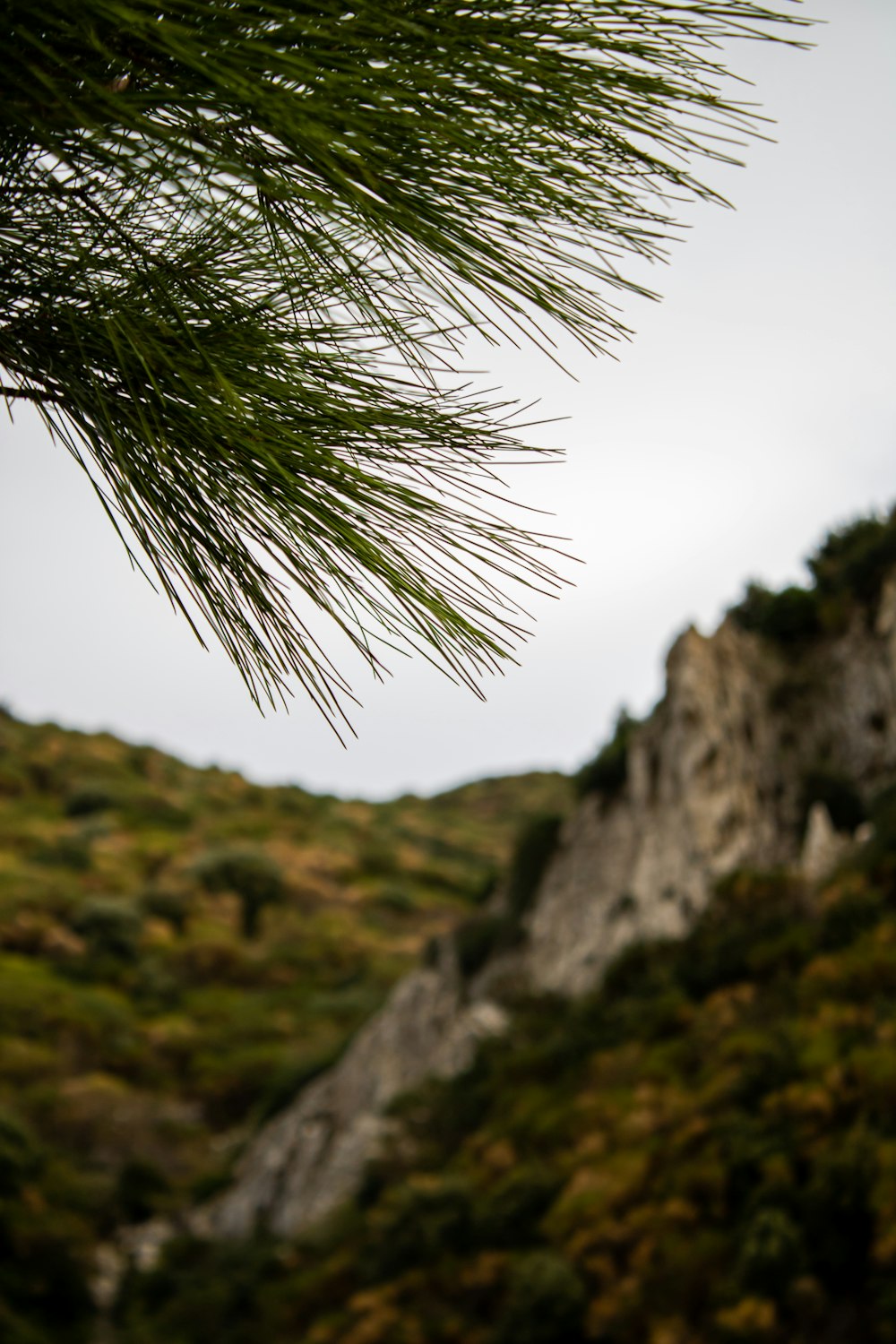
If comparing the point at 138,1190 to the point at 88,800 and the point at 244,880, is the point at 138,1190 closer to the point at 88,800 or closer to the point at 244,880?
the point at 244,880

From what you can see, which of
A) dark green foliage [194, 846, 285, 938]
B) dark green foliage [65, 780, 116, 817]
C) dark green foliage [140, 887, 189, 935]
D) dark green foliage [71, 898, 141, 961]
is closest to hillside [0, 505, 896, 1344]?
dark green foliage [71, 898, 141, 961]

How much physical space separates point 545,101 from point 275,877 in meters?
37.0

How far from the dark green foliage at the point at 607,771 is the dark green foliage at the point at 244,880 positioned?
18678 mm

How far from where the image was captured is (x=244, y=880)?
3644cm

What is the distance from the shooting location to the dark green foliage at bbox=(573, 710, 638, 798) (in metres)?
19.3

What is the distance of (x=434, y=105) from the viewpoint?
1.51 meters

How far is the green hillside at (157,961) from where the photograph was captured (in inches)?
680

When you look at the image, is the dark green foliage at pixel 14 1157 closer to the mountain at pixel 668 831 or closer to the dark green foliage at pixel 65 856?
the mountain at pixel 668 831

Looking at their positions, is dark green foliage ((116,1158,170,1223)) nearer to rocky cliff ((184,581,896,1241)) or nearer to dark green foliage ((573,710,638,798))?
rocky cliff ((184,581,896,1241))

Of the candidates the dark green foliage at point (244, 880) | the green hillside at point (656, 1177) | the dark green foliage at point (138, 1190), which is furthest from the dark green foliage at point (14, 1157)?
the dark green foliage at point (244, 880)

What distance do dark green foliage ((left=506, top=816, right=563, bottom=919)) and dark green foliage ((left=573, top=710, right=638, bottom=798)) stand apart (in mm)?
898

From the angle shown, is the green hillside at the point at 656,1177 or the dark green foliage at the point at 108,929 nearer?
the green hillside at the point at 656,1177

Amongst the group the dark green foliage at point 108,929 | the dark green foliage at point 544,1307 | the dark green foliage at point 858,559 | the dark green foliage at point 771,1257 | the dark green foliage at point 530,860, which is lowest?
the dark green foliage at point 108,929

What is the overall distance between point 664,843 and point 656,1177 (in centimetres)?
729
